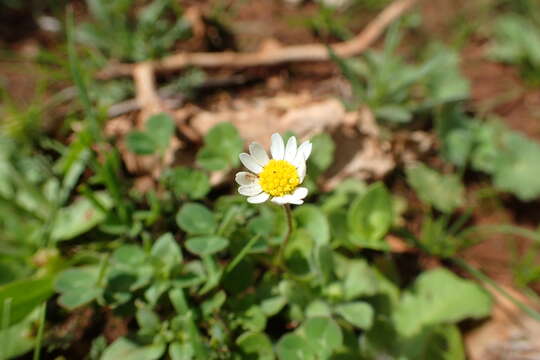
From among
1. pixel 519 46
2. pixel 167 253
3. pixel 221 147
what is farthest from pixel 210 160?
pixel 519 46

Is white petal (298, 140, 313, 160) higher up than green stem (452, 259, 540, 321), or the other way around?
white petal (298, 140, 313, 160)

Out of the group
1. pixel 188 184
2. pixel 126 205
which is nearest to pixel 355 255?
pixel 188 184

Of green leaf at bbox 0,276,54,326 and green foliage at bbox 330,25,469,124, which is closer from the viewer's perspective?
green leaf at bbox 0,276,54,326

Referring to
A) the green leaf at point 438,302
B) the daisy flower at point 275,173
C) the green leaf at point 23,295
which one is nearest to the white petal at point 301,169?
the daisy flower at point 275,173

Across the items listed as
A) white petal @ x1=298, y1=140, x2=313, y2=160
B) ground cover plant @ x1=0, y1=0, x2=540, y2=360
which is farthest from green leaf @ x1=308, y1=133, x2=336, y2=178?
white petal @ x1=298, y1=140, x2=313, y2=160

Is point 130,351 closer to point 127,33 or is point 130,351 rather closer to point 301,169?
point 301,169

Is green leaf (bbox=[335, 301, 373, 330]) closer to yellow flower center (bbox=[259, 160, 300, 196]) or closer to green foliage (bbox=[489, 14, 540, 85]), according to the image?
yellow flower center (bbox=[259, 160, 300, 196])
